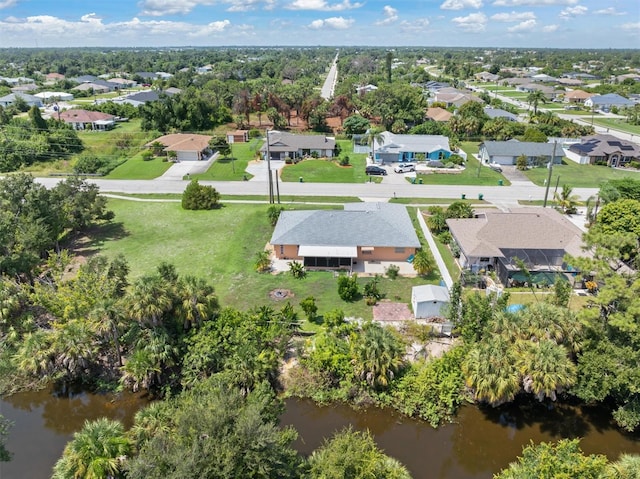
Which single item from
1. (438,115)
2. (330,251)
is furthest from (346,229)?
(438,115)

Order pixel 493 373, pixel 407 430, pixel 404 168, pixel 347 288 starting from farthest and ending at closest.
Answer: pixel 404 168 < pixel 347 288 < pixel 407 430 < pixel 493 373

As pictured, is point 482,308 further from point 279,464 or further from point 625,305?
point 279,464

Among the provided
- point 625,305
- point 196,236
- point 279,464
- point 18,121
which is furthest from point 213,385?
point 18,121

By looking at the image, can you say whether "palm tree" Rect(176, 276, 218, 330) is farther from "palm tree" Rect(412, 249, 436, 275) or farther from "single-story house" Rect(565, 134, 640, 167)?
"single-story house" Rect(565, 134, 640, 167)

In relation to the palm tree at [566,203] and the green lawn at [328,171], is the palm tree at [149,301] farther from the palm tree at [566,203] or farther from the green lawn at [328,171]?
the palm tree at [566,203]

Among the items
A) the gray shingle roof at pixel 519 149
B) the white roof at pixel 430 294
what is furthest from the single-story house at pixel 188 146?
the white roof at pixel 430 294

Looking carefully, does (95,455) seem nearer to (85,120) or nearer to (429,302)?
(429,302)
